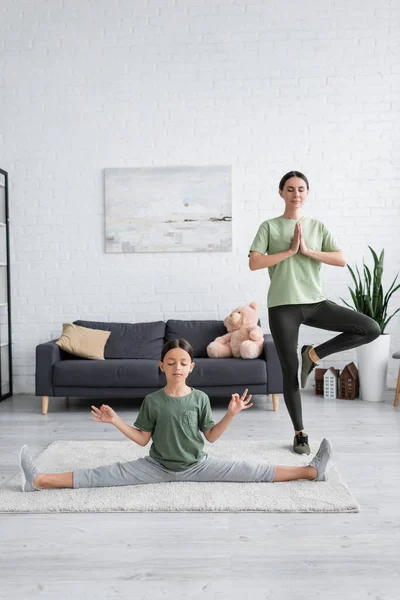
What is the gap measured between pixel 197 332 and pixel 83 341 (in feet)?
2.99

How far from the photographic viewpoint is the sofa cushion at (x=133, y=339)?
16.4 feet

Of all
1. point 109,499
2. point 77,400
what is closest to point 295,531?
point 109,499

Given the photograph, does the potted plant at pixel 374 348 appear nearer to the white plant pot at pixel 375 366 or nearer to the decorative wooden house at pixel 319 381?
the white plant pot at pixel 375 366

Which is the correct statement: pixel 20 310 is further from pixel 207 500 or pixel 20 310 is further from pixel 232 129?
pixel 207 500

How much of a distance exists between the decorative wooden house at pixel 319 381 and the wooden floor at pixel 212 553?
223 centimetres

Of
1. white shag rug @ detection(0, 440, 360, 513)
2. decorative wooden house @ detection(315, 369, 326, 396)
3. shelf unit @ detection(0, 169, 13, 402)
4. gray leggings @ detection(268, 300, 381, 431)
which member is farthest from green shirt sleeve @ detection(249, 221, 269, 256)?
shelf unit @ detection(0, 169, 13, 402)

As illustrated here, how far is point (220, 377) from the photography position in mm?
4547

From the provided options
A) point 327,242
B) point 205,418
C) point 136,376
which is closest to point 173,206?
point 136,376

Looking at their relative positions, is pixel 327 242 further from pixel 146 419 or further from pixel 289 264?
pixel 146 419

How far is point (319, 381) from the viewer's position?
528cm

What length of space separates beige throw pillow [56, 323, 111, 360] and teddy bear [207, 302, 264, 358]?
0.84 metres

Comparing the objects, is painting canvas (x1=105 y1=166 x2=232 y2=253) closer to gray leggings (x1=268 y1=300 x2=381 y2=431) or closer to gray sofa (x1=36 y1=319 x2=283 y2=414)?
gray sofa (x1=36 y1=319 x2=283 y2=414)

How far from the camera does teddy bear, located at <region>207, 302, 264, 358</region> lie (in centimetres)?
466

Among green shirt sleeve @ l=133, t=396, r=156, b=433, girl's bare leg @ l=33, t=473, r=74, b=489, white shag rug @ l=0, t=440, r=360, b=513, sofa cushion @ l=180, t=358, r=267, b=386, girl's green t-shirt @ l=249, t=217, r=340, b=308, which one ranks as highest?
girl's green t-shirt @ l=249, t=217, r=340, b=308
